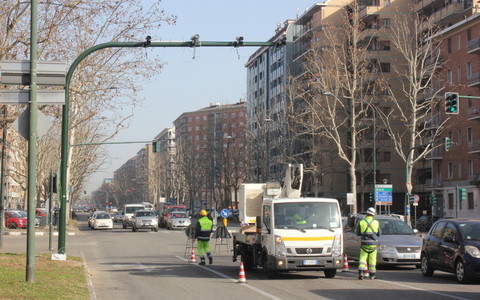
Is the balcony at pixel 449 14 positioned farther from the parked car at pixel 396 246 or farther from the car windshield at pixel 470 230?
the car windshield at pixel 470 230

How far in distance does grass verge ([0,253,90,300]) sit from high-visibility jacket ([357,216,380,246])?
6.61m

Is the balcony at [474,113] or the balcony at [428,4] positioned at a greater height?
the balcony at [428,4]

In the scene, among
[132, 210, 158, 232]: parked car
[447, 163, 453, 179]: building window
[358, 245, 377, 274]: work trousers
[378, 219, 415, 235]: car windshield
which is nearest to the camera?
[358, 245, 377, 274]: work trousers

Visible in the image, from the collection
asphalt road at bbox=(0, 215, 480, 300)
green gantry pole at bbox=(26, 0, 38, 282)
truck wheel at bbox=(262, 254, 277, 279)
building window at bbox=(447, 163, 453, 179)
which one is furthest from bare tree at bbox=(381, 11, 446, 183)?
green gantry pole at bbox=(26, 0, 38, 282)

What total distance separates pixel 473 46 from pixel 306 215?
50376 millimetres

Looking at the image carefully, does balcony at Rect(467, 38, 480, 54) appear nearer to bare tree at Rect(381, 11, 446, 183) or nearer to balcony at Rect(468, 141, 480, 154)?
bare tree at Rect(381, 11, 446, 183)

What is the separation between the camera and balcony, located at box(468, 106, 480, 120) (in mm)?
63156

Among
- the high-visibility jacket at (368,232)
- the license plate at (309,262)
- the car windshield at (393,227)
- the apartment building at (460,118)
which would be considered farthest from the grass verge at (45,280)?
the apartment building at (460,118)

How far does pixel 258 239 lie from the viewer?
18.8 m

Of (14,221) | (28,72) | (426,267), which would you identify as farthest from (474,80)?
(28,72)

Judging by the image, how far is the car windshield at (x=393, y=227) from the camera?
2172 cm

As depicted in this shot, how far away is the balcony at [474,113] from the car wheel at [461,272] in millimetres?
48930

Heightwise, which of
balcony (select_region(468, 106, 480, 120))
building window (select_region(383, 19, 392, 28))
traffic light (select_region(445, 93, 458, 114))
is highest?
building window (select_region(383, 19, 392, 28))

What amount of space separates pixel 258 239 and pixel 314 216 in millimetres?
1742
